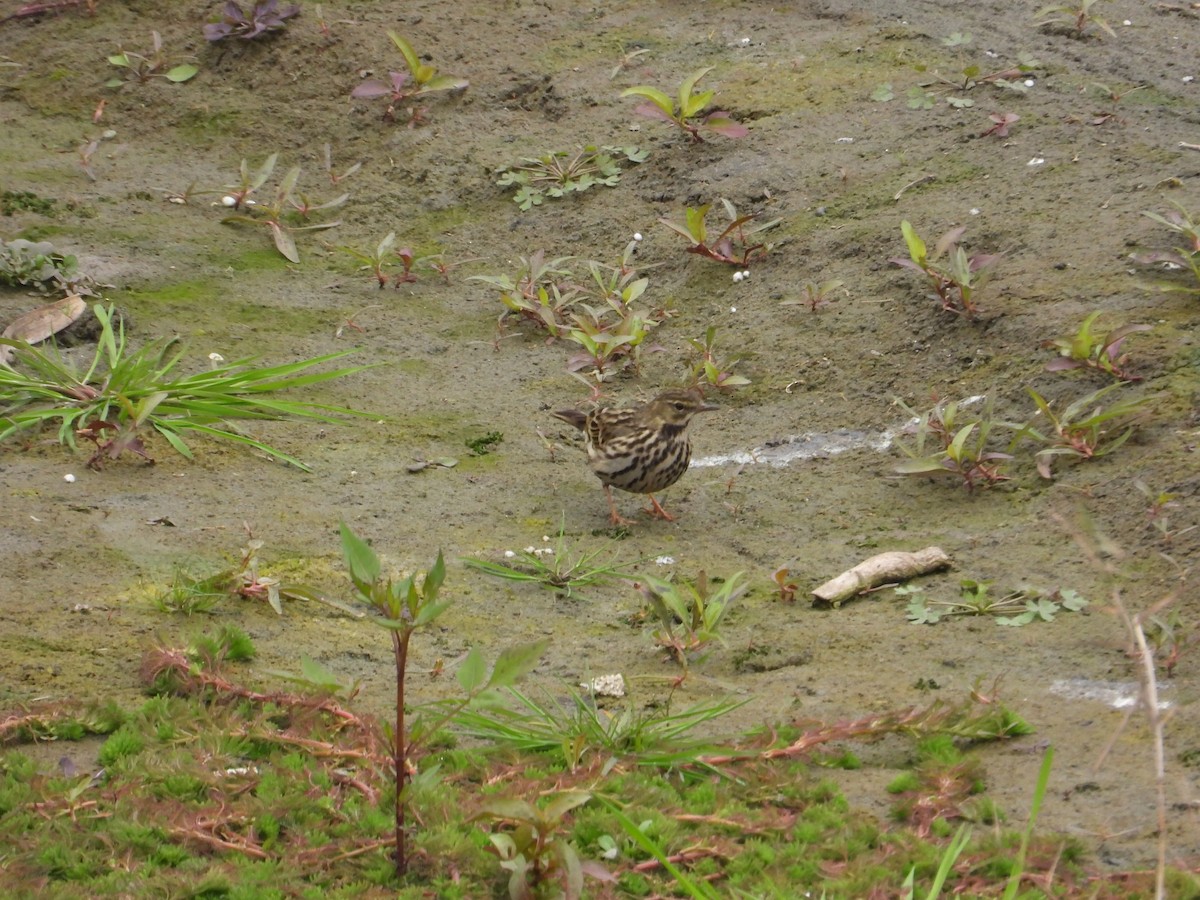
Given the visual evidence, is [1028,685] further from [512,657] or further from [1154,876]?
[512,657]

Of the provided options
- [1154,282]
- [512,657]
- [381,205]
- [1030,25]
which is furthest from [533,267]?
[512,657]

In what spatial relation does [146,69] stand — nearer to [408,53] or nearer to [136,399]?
[408,53]

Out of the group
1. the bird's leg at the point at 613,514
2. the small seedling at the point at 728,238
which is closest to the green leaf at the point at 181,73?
the small seedling at the point at 728,238

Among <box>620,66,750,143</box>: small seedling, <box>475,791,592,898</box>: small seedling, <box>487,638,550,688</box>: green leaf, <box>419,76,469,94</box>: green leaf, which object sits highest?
<box>487,638,550,688</box>: green leaf

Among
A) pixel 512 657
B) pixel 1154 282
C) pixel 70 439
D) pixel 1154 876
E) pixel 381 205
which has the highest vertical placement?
pixel 512 657

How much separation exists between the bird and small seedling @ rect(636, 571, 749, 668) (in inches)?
53.0

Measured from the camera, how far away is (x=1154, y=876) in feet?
11.8

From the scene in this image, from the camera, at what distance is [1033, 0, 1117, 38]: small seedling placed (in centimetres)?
937

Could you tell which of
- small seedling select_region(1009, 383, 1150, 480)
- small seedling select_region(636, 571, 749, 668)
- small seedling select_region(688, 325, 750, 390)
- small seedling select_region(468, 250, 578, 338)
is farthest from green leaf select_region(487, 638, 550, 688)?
small seedling select_region(468, 250, 578, 338)

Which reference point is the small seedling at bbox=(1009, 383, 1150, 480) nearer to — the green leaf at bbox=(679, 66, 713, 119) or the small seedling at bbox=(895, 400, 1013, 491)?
the small seedling at bbox=(895, 400, 1013, 491)

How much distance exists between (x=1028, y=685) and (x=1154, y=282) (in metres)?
2.91

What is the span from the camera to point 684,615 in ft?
16.3

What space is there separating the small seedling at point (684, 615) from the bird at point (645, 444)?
4.42 feet

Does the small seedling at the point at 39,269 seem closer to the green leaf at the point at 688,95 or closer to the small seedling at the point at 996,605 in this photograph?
the green leaf at the point at 688,95
